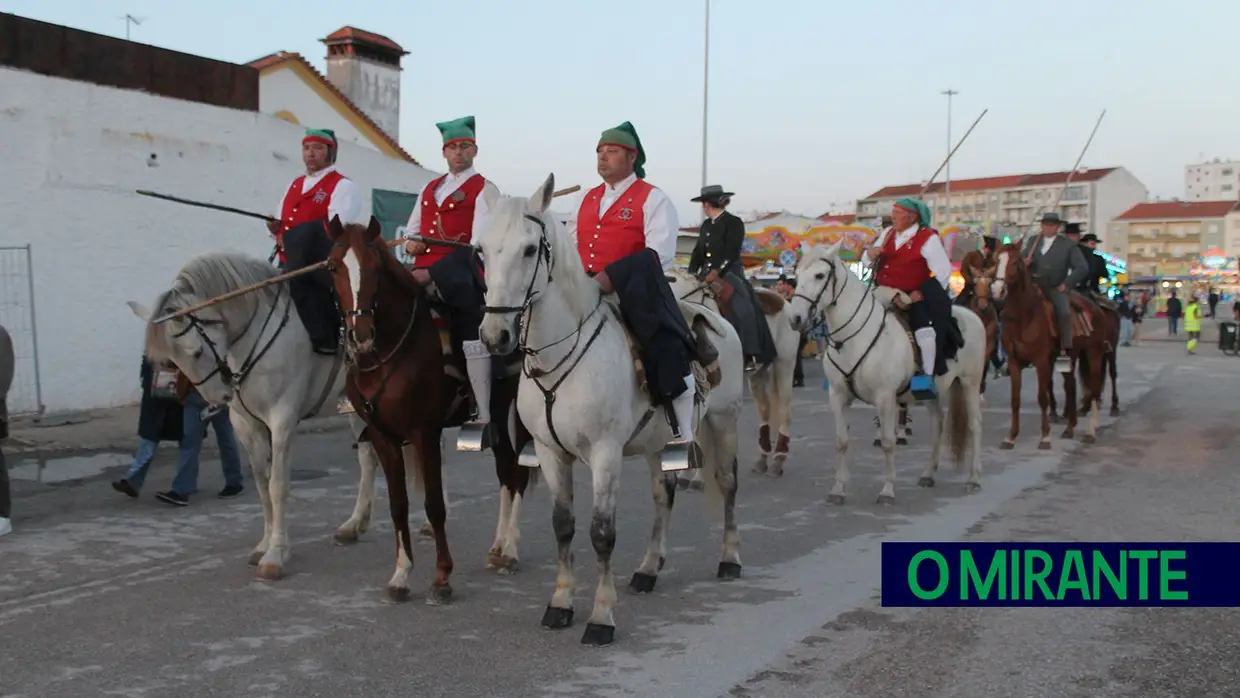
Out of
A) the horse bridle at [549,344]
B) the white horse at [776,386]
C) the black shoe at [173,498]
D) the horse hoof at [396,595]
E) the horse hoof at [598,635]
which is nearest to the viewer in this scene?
the horse bridle at [549,344]

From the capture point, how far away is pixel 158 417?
9234mm

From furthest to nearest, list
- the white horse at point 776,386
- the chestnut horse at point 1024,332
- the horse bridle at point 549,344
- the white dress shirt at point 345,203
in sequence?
the chestnut horse at point 1024,332 < the white horse at point 776,386 < the white dress shirt at point 345,203 < the horse bridle at point 549,344

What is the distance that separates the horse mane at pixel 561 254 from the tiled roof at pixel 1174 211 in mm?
130564

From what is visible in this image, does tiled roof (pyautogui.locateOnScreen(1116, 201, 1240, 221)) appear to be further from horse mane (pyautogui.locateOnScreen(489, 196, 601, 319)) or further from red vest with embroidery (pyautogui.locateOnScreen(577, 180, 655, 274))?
horse mane (pyautogui.locateOnScreen(489, 196, 601, 319))

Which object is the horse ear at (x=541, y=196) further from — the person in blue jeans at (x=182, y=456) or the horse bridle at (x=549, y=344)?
the person in blue jeans at (x=182, y=456)

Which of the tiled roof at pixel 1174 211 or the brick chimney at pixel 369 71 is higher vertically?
the tiled roof at pixel 1174 211

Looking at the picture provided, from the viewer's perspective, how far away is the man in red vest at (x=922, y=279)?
32.3 ft

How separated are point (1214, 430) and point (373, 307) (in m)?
12.6

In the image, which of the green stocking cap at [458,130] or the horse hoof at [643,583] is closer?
the horse hoof at [643,583]

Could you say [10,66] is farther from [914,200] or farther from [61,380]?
[914,200]

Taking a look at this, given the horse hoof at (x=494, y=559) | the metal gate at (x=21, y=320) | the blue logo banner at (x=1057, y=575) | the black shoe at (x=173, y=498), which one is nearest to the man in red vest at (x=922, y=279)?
the blue logo banner at (x=1057, y=575)

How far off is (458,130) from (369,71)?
22.8 m

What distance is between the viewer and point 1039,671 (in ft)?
16.4

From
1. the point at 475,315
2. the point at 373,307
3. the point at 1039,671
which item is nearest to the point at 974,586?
the point at 1039,671
